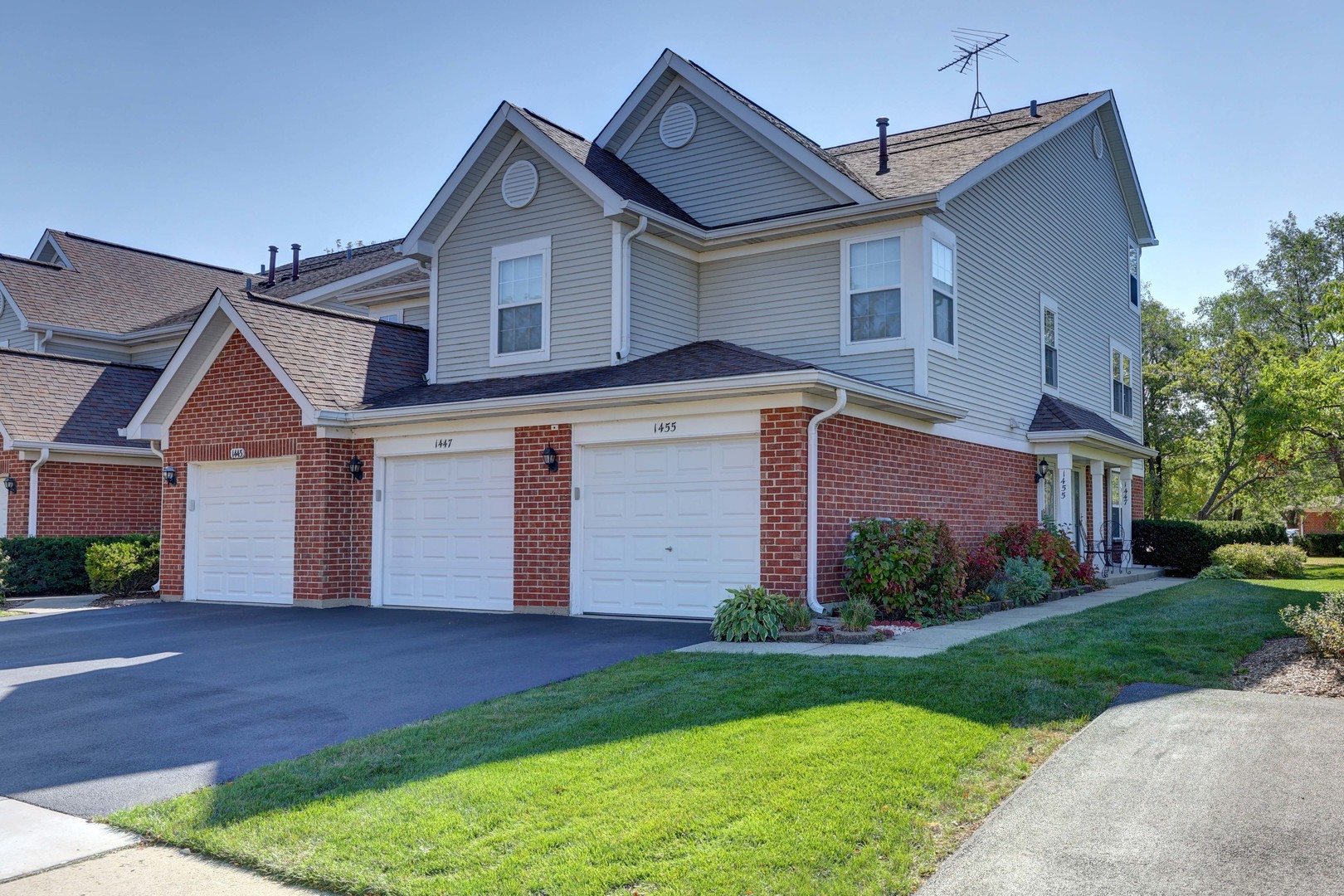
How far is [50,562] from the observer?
1902 cm

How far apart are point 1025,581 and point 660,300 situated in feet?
22.6

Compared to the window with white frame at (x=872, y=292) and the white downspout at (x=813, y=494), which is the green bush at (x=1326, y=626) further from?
the window with white frame at (x=872, y=292)

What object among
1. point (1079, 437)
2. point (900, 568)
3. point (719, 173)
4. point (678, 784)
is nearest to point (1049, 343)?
point (1079, 437)

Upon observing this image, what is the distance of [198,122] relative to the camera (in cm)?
1977

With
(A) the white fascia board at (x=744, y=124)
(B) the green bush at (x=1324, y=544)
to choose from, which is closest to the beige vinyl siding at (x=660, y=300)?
(A) the white fascia board at (x=744, y=124)

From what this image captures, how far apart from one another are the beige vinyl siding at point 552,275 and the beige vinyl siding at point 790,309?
2.17 meters

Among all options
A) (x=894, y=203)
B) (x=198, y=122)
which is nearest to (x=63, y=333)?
(x=198, y=122)

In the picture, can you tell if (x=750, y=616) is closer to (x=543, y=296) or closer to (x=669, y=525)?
(x=669, y=525)

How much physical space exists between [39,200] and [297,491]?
78.2 ft

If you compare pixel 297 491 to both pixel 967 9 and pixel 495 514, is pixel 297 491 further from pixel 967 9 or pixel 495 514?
pixel 967 9

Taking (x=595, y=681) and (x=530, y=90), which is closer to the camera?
(x=595, y=681)

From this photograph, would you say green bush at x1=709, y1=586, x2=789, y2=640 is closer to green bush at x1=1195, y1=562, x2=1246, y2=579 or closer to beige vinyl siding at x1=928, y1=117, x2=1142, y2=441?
beige vinyl siding at x1=928, y1=117, x2=1142, y2=441

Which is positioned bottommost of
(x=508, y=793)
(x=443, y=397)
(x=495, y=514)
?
(x=508, y=793)

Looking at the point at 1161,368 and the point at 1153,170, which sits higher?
the point at 1153,170
